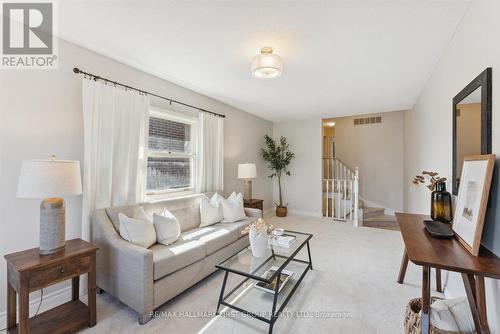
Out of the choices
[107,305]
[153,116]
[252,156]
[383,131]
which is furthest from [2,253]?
[383,131]

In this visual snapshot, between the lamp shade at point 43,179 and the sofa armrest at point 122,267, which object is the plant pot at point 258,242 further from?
the lamp shade at point 43,179

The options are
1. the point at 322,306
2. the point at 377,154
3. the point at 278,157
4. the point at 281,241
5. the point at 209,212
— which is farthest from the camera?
the point at 377,154

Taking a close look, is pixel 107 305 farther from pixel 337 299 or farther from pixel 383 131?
pixel 383 131

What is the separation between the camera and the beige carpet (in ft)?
5.92

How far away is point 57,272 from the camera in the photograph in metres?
1.64

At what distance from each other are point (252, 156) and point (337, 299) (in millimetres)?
3521

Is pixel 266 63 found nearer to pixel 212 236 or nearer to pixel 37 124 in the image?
pixel 212 236

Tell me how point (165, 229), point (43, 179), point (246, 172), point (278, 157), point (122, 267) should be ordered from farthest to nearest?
point (278, 157), point (246, 172), point (165, 229), point (122, 267), point (43, 179)

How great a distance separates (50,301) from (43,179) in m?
1.25

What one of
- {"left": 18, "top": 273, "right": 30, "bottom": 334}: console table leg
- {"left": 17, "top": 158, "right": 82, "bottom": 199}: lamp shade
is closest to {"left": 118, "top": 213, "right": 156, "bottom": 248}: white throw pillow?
{"left": 17, "top": 158, "right": 82, "bottom": 199}: lamp shade

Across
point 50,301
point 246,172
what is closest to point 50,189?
point 50,301

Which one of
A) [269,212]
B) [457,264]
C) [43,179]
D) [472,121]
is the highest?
[472,121]

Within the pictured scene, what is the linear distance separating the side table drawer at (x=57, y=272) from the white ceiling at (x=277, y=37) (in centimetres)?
195

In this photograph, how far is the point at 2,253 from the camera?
182 cm
